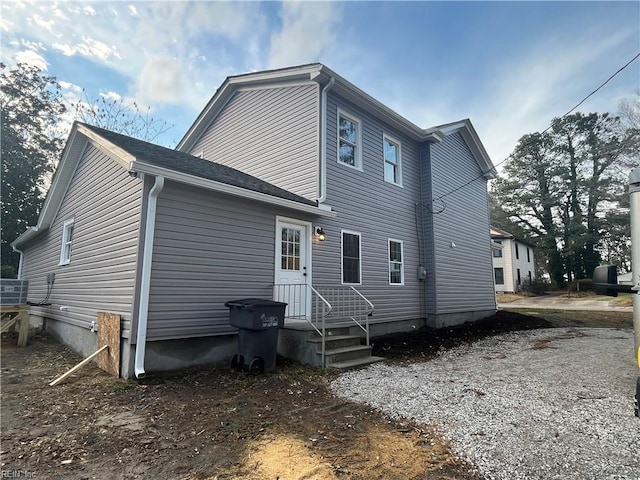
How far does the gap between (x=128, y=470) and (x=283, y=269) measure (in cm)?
469

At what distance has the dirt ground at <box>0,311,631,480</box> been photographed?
274 centimetres

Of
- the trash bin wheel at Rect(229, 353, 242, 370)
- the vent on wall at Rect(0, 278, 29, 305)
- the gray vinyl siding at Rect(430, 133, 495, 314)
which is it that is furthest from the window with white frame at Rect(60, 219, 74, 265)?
the gray vinyl siding at Rect(430, 133, 495, 314)

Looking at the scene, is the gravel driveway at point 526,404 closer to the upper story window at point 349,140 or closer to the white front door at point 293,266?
the white front door at point 293,266

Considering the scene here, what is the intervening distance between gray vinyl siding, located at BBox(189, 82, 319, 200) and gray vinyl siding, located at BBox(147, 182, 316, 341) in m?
2.06

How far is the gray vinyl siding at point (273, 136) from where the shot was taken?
8391 mm

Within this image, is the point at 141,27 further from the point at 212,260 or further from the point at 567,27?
the point at 567,27

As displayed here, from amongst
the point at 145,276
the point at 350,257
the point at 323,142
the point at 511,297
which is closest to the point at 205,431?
the point at 145,276

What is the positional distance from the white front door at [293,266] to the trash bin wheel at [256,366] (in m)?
1.62

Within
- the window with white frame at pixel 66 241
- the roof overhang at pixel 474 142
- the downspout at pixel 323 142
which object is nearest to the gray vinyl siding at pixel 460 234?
the roof overhang at pixel 474 142

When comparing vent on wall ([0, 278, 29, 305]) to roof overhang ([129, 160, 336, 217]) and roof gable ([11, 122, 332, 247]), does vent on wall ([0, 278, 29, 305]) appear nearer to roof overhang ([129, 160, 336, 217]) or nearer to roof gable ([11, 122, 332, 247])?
roof gable ([11, 122, 332, 247])

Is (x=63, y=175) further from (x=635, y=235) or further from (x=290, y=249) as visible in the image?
(x=635, y=235)

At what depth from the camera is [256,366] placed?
549 cm

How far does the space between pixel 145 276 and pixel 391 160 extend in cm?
737

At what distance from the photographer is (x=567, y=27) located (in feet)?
28.6
